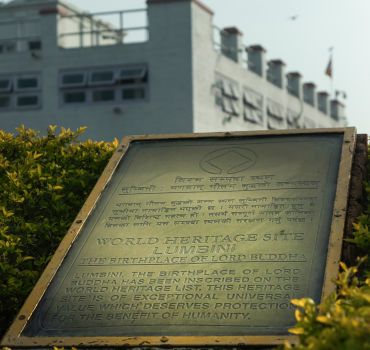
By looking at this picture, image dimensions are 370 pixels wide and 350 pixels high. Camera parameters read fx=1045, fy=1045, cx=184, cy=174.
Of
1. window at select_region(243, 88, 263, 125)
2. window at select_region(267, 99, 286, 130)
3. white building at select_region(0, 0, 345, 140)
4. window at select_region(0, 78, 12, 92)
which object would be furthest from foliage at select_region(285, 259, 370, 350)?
window at select_region(267, 99, 286, 130)

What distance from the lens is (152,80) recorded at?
40.0 meters

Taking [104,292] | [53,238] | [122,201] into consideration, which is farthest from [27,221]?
[104,292]

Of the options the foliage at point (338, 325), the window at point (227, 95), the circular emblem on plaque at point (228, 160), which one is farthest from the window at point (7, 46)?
the foliage at point (338, 325)

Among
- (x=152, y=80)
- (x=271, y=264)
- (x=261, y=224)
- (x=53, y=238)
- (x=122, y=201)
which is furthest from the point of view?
(x=152, y=80)

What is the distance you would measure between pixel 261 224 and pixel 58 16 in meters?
35.2

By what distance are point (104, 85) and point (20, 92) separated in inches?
143

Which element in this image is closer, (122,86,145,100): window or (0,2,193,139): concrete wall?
(0,2,193,139): concrete wall

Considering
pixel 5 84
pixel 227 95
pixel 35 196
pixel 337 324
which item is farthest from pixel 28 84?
pixel 337 324

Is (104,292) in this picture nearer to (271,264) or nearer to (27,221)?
(271,264)

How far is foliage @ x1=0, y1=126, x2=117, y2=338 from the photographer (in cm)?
812

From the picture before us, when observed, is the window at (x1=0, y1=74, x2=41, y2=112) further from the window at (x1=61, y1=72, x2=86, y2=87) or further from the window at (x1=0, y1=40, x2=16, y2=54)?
the window at (x1=0, y1=40, x2=16, y2=54)

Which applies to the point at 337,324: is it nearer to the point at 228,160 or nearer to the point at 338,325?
the point at 338,325

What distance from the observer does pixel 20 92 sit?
41875 mm

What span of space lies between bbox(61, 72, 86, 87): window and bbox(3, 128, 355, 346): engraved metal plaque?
32.6 meters
